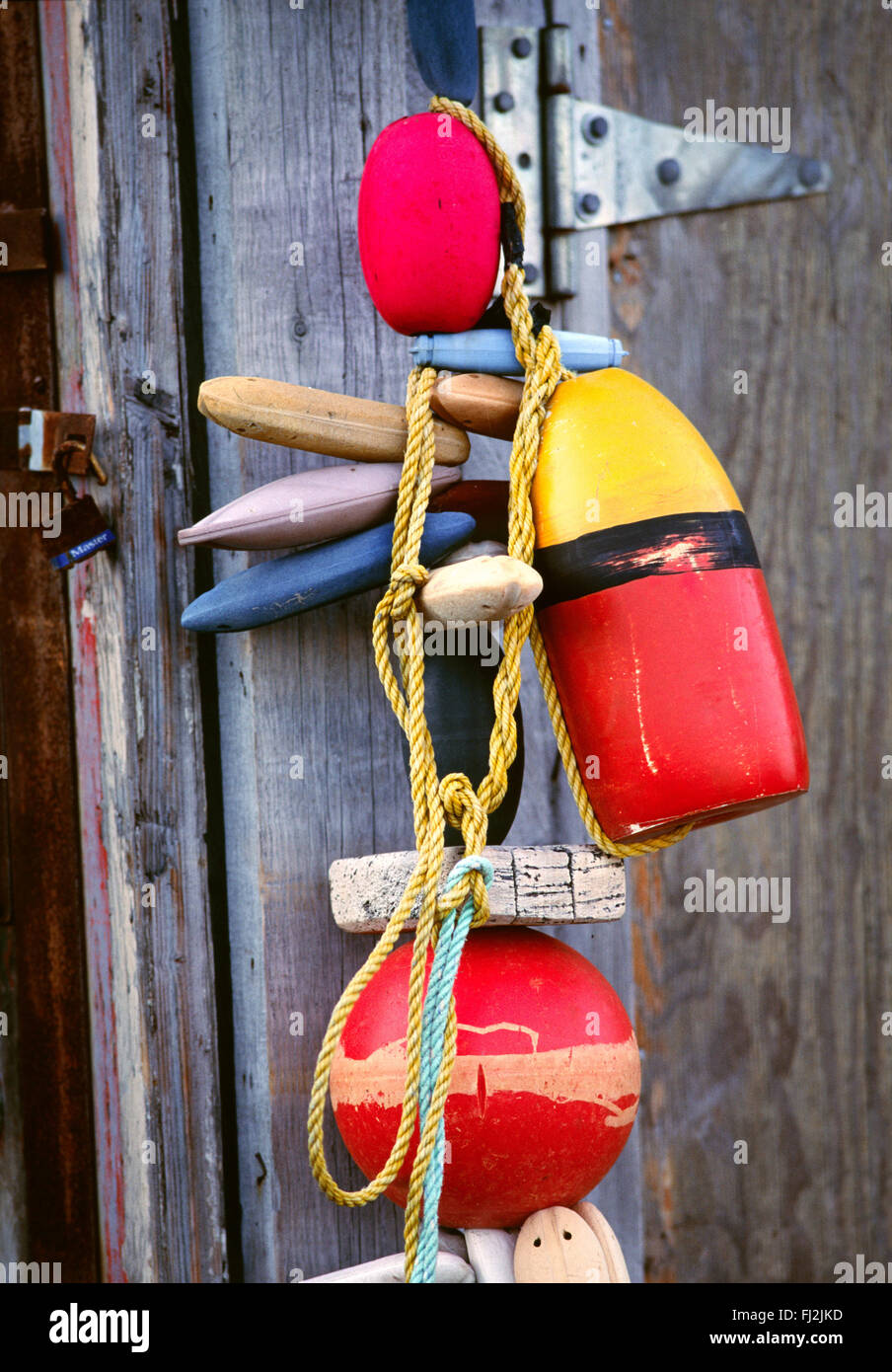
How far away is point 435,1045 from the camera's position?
0.87 m

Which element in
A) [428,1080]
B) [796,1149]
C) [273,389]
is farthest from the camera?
[796,1149]

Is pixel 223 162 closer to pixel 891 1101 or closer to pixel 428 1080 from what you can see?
pixel 428 1080

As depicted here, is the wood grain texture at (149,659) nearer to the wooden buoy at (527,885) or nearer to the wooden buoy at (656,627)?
the wooden buoy at (527,885)

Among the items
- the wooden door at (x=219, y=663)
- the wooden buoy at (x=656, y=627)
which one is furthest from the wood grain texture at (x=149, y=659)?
the wooden buoy at (x=656, y=627)

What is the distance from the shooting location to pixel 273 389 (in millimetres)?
977

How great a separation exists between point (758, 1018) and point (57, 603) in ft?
3.01

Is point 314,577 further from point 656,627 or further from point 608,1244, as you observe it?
point 608,1244

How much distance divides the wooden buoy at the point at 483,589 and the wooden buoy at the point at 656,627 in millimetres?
69

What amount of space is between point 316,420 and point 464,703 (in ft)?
0.88

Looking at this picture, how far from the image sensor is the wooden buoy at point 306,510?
98cm

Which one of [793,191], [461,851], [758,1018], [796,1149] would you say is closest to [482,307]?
[461,851]

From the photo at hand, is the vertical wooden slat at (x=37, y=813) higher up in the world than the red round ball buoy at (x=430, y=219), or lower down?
lower down

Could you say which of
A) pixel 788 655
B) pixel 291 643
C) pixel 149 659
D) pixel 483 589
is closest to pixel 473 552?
pixel 483 589

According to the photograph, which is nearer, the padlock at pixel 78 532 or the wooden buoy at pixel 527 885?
the wooden buoy at pixel 527 885
